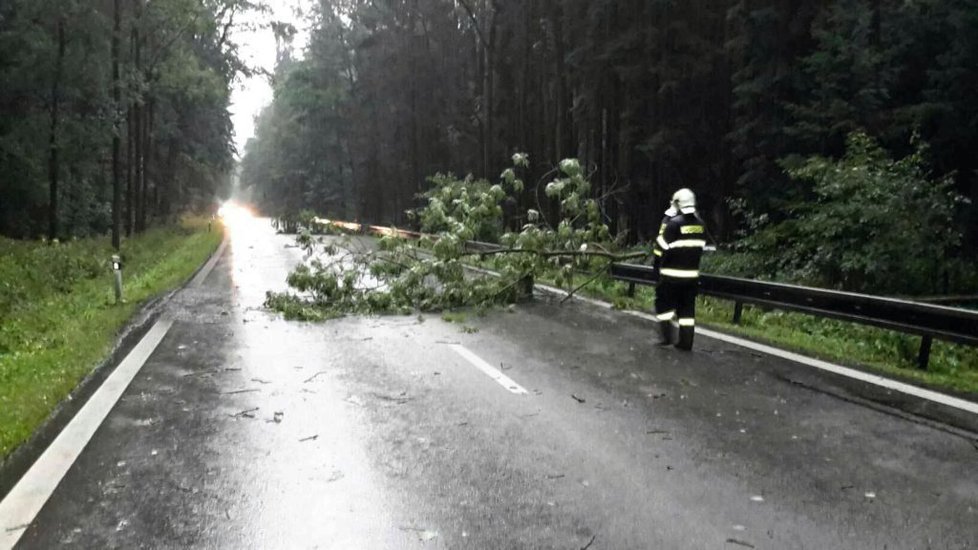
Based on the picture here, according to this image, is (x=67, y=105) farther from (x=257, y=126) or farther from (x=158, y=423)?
(x=257, y=126)

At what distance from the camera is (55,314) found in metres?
13.1

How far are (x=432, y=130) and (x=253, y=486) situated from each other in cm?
4367

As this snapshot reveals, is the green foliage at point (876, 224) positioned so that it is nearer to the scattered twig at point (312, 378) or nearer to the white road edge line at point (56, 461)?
the scattered twig at point (312, 378)

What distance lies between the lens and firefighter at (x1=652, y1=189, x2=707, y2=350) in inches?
345

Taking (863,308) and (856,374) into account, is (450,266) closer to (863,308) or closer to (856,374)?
(863,308)

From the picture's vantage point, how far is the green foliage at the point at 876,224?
15.3 meters

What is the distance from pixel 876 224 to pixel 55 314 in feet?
49.6

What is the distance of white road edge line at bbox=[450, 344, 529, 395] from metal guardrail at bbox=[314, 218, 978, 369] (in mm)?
2404

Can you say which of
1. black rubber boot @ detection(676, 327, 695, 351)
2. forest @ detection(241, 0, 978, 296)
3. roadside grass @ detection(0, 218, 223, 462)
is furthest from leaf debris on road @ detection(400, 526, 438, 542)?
forest @ detection(241, 0, 978, 296)

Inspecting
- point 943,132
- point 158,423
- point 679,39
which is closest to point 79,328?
point 158,423

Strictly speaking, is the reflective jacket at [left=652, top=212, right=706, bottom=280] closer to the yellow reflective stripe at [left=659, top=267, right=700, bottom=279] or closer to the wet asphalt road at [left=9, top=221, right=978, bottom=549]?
the yellow reflective stripe at [left=659, top=267, right=700, bottom=279]

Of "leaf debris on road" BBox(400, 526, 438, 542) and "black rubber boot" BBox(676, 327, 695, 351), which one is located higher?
"black rubber boot" BBox(676, 327, 695, 351)

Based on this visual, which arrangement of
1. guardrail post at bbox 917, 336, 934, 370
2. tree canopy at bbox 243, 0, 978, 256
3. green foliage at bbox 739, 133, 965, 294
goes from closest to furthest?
guardrail post at bbox 917, 336, 934, 370, green foliage at bbox 739, 133, 965, 294, tree canopy at bbox 243, 0, 978, 256

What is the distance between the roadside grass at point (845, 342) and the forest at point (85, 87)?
21.8m
